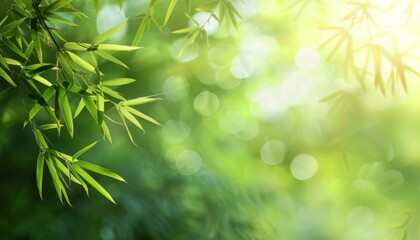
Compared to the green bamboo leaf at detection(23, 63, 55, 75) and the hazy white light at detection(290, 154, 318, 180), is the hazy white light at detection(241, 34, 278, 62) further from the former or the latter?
the green bamboo leaf at detection(23, 63, 55, 75)

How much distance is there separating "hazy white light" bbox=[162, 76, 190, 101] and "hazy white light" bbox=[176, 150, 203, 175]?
0.41 meters

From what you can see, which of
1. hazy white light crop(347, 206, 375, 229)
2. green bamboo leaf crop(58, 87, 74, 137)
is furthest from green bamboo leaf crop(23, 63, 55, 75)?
hazy white light crop(347, 206, 375, 229)

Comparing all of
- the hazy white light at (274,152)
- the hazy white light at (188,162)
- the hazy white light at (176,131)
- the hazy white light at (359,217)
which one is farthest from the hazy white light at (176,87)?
the hazy white light at (359,217)

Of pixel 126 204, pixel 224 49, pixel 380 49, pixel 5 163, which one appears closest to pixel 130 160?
pixel 126 204

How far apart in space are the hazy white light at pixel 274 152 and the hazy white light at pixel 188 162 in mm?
854

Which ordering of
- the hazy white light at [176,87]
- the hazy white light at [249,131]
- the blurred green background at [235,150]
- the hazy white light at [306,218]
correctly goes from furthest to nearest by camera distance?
the hazy white light at [306,218]
the hazy white light at [249,131]
the hazy white light at [176,87]
the blurred green background at [235,150]

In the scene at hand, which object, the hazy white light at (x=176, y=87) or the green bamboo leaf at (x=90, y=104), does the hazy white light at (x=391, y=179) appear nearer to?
the hazy white light at (x=176, y=87)

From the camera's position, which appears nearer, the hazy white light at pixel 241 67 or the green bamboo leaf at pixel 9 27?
the green bamboo leaf at pixel 9 27

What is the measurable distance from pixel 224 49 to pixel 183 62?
0.47 meters

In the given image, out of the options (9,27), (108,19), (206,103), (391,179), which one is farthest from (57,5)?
(391,179)

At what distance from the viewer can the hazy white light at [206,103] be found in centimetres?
408

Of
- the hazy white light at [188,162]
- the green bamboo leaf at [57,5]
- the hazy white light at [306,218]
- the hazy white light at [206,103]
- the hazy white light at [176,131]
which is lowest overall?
the green bamboo leaf at [57,5]

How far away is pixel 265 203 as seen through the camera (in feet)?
12.4

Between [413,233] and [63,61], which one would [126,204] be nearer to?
[63,61]
